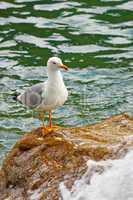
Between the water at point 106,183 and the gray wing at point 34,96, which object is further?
the gray wing at point 34,96

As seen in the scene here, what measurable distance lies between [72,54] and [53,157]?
1013cm

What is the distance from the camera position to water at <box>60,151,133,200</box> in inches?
275

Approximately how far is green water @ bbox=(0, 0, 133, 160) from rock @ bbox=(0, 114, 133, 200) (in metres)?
4.61

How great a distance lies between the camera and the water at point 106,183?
22.9 ft

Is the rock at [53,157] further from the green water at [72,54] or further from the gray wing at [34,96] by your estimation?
the green water at [72,54]

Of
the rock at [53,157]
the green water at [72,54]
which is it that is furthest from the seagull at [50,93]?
the green water at [72,54]

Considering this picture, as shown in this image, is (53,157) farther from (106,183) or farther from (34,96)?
(34,96)

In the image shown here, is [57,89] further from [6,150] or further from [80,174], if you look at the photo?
[6,150]

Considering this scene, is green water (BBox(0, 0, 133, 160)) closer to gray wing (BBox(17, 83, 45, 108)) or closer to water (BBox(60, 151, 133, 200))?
gray wing (BBox(17, 83, 45, 108))

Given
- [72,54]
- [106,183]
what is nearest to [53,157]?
[106,183]

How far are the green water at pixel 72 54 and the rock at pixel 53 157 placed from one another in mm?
4608

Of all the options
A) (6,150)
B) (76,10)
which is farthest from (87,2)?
(6,150)

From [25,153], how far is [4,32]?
11.5 m

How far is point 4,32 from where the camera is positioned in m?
19.6
